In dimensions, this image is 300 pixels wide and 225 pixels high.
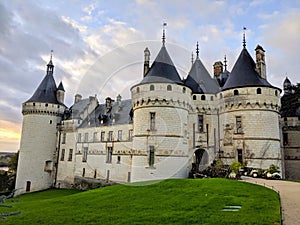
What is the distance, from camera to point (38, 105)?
3672cm

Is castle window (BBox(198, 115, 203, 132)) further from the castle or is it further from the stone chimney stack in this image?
the stone chimney stack

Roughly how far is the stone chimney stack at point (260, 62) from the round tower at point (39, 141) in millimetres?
27386

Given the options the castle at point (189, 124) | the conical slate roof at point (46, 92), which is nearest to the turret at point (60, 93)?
the conical slate roof at point (46, 92)

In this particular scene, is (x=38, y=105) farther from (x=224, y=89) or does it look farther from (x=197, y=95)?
(x=224, y=89)

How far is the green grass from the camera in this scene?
30.3ft

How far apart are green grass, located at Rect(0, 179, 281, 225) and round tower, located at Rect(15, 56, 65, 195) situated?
23.8 meters

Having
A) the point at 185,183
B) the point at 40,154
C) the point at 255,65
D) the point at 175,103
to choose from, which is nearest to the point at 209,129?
the point at 175,103

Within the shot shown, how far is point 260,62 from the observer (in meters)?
23.5

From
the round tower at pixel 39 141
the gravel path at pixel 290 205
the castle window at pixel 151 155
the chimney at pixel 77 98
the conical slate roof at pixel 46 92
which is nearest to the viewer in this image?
the gravel path at pixel 290 205

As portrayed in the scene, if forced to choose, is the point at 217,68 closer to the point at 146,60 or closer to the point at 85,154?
the point at 146,60

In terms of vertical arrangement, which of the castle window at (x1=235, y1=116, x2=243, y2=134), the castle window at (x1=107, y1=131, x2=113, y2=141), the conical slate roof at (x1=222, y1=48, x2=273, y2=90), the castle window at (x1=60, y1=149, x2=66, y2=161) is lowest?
the castle window at (x1=60, y1=149, x2=66, y2=161)

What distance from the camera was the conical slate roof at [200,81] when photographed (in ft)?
83.6

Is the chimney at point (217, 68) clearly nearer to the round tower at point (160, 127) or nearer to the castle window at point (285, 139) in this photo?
the round tower at point (160, 127)

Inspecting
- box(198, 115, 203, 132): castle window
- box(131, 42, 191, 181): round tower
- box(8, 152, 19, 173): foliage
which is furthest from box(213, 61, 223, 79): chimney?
box(8, 152, 19, 173): foliage
